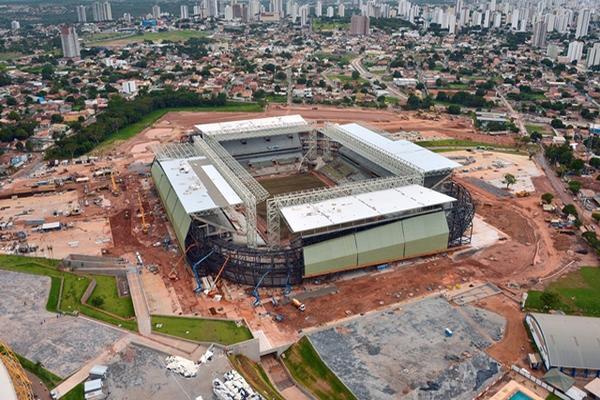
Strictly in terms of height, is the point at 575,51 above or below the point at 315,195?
above

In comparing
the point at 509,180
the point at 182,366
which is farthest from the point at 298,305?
the point at 509,180

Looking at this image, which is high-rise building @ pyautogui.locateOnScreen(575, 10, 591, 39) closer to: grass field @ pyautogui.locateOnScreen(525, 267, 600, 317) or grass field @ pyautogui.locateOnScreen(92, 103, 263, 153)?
grass field @ pyautogui.locateOnScreen(92, 103, 263, 153)

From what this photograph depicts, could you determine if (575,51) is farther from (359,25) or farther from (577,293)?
(577,293)

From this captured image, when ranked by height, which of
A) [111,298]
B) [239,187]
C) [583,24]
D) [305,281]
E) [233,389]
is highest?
[583,24]

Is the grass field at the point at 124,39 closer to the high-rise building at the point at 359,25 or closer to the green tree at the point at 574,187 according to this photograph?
the high-rise building at the point at 359,25

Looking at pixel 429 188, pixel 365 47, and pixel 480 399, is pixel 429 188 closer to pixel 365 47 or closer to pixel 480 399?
pixel 480 399

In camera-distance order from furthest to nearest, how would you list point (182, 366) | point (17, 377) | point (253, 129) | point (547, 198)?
1. point (253, 129)
2. point (547, 198)
3. point (182, 366)
4. point (17, 377)

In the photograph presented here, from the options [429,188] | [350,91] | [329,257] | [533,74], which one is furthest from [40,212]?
[533,74]
